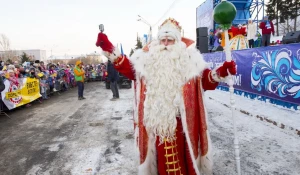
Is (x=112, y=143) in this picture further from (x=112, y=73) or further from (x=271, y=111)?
(x=112, y=73)

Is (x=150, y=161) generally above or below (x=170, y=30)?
below

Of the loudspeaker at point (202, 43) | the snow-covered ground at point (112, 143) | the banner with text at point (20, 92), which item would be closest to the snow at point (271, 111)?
the snow-covered ground at point (112, 143)

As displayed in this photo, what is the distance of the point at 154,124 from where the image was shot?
2426 mm

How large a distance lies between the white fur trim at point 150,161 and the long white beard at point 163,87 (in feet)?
0.41

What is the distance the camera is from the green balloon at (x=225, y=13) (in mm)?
2656

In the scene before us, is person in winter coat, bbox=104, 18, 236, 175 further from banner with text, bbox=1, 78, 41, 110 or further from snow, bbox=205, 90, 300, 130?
banner with text, bbox=1, 78, 41, 110

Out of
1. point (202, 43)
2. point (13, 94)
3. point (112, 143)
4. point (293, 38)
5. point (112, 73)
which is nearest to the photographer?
point (112, 143)

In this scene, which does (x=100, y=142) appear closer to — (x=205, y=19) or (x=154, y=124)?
(x=154, y=124)

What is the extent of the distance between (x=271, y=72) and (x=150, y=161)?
16.4ft

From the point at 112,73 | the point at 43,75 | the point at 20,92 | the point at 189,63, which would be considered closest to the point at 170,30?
the point at 189,63

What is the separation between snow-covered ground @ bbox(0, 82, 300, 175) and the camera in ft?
11.6

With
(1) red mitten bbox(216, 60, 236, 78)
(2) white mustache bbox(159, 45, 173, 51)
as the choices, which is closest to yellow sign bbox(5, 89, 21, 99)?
(2) white mustache bbox(159, 45, 173, 51)

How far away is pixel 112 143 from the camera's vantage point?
458cm

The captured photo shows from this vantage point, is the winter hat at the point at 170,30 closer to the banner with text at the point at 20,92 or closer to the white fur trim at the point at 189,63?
the white fur trim at the point at 189,63
